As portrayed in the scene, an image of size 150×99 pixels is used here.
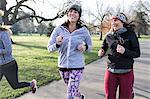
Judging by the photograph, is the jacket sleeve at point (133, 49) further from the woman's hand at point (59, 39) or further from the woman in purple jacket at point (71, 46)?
the woman's hand at point (59, 39)

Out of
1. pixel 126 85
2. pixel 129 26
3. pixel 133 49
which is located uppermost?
pixel 129 26

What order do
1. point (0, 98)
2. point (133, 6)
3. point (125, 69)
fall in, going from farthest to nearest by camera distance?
point (133, 6) → point (0, 98) → point (125, 69)

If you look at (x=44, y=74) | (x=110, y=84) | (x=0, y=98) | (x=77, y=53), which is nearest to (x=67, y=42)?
(x=77, y=53)

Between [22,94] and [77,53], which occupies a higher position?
[77,53]

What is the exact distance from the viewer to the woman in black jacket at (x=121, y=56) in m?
5.20

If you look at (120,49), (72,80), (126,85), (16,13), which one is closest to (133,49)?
(120,49)

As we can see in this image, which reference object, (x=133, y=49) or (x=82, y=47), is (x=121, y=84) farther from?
(x=82, y=47)

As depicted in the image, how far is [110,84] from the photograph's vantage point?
Answer: 17.6 feet

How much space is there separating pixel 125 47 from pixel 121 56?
0.15m

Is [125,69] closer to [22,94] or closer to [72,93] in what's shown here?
[72,93]

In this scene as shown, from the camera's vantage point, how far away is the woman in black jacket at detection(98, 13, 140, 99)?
520 centimetres

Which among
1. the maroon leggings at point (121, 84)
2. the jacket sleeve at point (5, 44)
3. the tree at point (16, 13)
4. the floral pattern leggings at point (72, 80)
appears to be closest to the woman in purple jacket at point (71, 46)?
the floral pattern leggings at point (72, 80)

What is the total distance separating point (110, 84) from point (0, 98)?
2915 mm

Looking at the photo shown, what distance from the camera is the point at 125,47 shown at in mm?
5203
